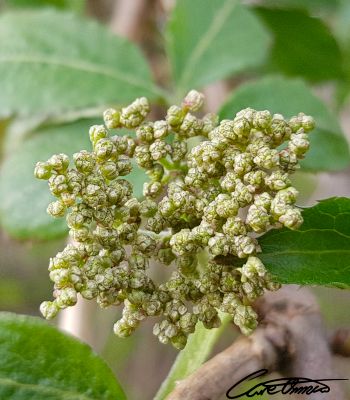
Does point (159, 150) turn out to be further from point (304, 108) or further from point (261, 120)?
Answer: point (304, 108)

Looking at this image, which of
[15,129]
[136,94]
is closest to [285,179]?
[136,94]

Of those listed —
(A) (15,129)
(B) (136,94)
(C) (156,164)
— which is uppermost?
(A) (15,129)

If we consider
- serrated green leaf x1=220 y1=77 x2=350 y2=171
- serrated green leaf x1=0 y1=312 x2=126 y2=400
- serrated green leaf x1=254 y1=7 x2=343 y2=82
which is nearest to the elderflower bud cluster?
serrated green leaf x1=0 y1=312 x2=126 y2=400

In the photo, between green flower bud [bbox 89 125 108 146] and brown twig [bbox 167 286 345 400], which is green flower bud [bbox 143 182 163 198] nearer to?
green flower bud [bbox 89 125 108 146]

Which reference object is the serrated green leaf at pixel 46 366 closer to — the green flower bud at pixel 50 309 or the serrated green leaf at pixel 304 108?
the green flower bud at pixel 50 309

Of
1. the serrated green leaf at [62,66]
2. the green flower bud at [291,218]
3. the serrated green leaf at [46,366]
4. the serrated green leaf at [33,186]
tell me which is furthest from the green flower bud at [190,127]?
the serrated green leaf at [62,66]

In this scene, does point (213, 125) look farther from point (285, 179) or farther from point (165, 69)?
point (165, 69)

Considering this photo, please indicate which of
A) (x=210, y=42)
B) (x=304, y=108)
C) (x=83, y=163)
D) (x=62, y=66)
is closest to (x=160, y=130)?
(x=83, y=163)
